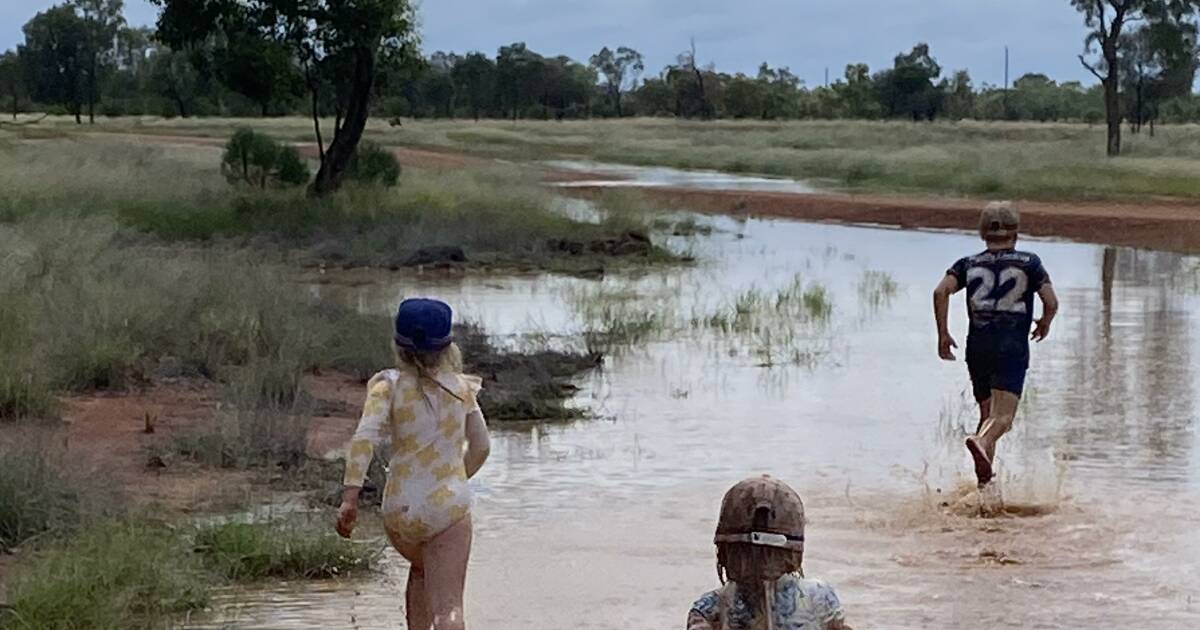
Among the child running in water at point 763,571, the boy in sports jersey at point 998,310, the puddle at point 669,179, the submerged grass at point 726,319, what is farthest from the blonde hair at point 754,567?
the puddle at point 669,179

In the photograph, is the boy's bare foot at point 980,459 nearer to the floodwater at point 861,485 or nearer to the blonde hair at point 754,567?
the floodwater at point 861,485

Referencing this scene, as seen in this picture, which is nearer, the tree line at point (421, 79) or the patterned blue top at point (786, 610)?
the patterned blue top at point (786, 610)

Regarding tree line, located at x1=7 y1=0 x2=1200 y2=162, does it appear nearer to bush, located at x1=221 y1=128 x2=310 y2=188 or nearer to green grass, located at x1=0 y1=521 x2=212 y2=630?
bush, located at x1=221 y1=128 x2=310 y2=188

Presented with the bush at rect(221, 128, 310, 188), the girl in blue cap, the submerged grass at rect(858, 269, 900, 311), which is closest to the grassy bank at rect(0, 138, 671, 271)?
the bush at rect(221, 128, 310, 188)

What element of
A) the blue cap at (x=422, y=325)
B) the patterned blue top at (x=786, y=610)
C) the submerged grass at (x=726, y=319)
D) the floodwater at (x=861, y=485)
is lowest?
the floodwater at (x=861, y=485)

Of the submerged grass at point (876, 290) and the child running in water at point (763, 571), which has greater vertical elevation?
the child running in water at point (763, 571)

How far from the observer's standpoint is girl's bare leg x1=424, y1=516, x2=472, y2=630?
6.12m

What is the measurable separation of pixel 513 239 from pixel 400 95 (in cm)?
8396

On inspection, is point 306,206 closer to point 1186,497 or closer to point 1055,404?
point 1055,404

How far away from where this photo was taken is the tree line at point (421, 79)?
3056 centimetres

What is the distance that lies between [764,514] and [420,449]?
2408 millimetres

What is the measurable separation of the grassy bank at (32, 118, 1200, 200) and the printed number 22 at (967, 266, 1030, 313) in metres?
33.5

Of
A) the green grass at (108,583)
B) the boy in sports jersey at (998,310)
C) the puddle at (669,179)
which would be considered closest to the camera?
the green grass at (108,583)

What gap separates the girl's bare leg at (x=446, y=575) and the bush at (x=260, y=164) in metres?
28.8
